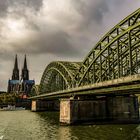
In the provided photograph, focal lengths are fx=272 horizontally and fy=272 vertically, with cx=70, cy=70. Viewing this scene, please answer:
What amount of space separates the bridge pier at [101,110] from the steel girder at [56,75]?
4609cm

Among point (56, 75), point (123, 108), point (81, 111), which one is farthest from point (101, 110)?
point (56, 75)

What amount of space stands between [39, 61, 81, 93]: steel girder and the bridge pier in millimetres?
46095

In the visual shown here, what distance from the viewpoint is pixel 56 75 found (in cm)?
16712

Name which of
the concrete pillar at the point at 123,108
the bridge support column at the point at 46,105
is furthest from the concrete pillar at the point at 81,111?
the bridge support column at the point at 46,105

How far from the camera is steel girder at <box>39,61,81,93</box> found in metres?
129

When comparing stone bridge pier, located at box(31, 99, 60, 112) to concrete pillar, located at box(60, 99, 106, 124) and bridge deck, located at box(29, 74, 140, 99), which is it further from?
bridge deck, located at box(29, 74, 140, 99)

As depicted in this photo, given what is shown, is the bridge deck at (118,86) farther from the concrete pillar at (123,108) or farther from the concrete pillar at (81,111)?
the concrete pillar at (123,108)

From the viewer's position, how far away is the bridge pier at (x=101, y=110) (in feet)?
226

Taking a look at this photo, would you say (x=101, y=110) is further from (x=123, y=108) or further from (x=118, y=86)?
(x=118, y=86)

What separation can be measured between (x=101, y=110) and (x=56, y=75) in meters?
97.1

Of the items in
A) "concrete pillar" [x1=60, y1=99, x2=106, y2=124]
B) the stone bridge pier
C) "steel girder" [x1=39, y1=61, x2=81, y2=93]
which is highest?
"steel girder" [x1=39, y1=61, x2=81, y2=93]

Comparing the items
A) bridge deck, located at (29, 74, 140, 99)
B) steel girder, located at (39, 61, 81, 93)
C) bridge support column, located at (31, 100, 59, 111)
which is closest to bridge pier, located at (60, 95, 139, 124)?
bridge deck, located at (29, 74, 140, 99)

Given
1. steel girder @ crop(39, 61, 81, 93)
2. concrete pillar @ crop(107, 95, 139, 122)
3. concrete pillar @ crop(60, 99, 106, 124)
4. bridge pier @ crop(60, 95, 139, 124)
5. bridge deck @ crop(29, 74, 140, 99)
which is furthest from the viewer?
steel girder @ crop(39, 61, 81, 93)

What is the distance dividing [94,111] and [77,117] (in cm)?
496
